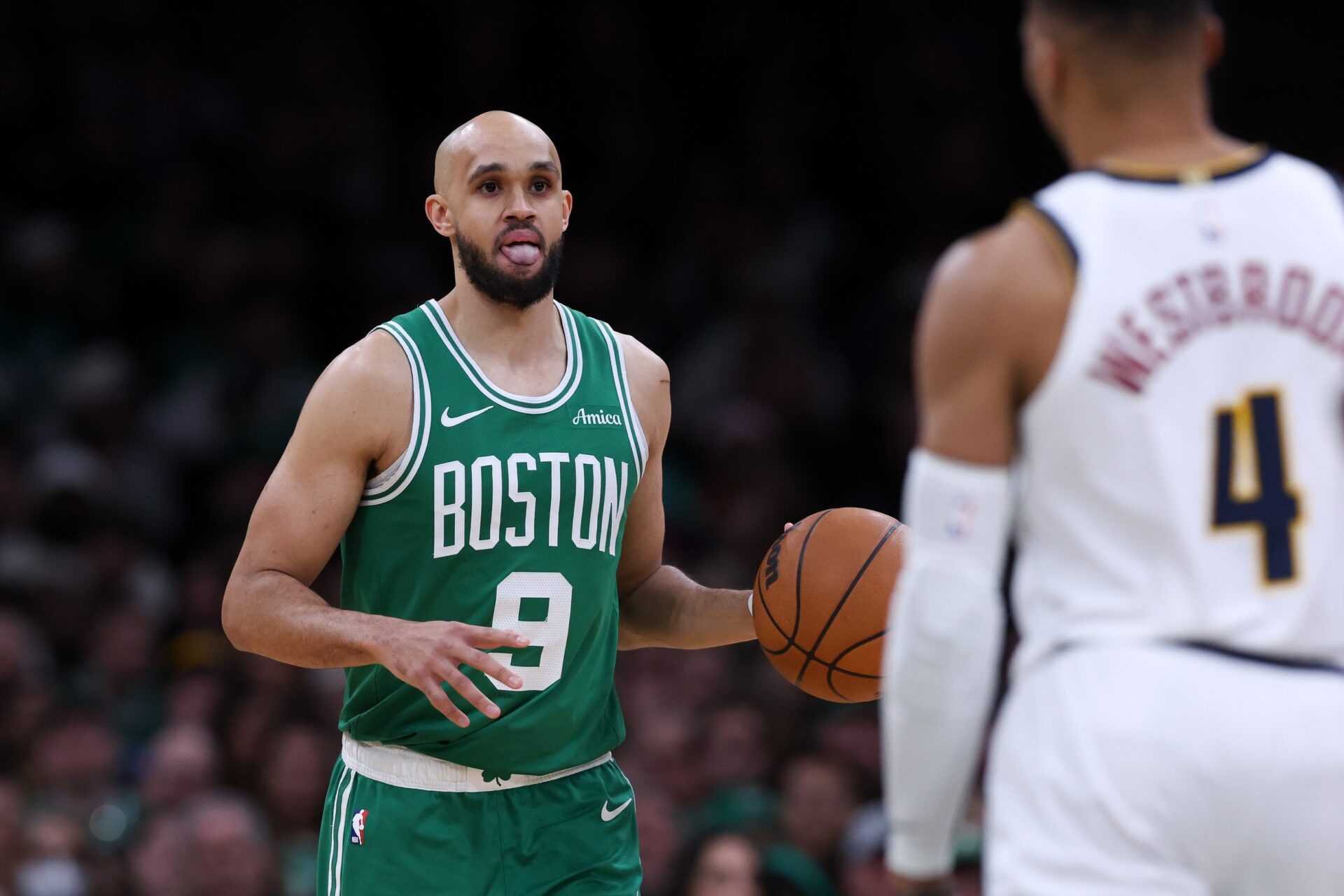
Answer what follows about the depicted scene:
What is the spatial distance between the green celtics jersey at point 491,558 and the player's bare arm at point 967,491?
1.62 m

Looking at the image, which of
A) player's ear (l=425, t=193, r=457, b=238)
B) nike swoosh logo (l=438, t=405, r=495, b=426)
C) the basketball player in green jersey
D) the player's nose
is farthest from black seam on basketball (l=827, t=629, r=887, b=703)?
player's ear (l=425, t=193, r=457, b=238)

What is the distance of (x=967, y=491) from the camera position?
244 cm

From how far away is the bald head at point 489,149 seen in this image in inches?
167

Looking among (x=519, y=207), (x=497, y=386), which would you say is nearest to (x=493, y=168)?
(x=519, y=207)

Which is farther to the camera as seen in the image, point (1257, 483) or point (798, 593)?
point (798, 593)

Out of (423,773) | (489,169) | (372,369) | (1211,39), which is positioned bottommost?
(423,773)

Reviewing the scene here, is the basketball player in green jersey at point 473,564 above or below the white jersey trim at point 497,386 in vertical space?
below

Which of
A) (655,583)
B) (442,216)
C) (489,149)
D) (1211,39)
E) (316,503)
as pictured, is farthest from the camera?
(655,583)

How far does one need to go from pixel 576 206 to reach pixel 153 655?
399cm

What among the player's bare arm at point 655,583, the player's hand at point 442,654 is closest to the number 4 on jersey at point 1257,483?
the player's hand at point 442,654

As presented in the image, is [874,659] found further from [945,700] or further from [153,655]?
[153,655]

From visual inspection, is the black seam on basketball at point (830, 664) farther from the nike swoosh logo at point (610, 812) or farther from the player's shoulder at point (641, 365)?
the player's shoulder at point (641, 365)

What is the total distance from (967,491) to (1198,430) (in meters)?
0.33

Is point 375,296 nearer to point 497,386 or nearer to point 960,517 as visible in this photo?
point 497,386
